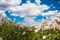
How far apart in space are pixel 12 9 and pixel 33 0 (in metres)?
0.27

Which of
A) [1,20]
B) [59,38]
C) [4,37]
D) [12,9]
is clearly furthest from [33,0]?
[59,38]

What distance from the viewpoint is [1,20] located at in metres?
1.76

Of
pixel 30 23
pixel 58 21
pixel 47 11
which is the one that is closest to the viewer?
pixel 58 21

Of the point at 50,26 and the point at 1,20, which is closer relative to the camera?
the point at 50,26

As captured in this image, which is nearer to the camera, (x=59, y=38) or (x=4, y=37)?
(x=59, y=38)

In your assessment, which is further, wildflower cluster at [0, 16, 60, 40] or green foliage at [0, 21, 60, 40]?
green foliage at [0, 21, 60, 40]

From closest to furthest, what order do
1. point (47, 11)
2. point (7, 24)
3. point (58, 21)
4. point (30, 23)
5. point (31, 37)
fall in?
point (58, 21) → point (31, 37) → point (7, 24) → point (30, 23) → point (47, 11)

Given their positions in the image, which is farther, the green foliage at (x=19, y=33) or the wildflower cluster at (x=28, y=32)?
the green foliage at (x=19, y=33)

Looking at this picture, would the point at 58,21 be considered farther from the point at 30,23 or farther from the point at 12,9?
the point at 12,9

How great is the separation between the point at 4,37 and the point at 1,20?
0.22 metres

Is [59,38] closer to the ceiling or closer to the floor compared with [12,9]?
closer to the floor

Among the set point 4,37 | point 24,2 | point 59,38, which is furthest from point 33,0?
point 59,38

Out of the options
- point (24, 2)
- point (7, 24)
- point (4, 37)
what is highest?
point (24, 2)

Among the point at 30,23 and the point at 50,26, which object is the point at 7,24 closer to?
the point at 30,23
